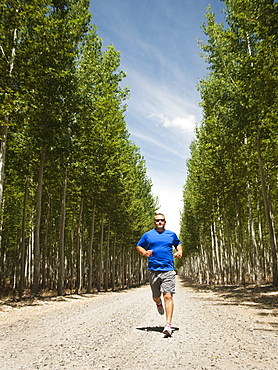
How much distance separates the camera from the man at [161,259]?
5293 millimetres

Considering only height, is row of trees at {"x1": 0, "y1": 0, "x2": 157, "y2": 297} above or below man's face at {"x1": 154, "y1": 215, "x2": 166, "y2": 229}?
above

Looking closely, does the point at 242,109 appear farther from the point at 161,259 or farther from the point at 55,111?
the point at 161,259

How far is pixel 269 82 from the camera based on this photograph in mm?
13016

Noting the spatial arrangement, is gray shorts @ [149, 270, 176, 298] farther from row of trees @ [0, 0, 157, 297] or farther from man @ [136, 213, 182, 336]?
row of trees @ [0, 0, 157, 297]

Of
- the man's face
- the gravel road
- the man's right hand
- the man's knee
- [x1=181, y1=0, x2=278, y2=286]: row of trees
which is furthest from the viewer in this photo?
[x1=181, y1=0, x2=278, y2=286]: row of trees

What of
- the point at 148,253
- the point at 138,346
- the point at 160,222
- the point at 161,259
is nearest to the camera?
the point at 138,346

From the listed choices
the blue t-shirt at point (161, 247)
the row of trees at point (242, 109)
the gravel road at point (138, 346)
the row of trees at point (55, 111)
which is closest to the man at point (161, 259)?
the blue t-shirt at point (161, 247)

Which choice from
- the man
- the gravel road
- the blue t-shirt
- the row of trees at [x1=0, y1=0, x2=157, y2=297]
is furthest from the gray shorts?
the row of trees at [x1=0, y1=0, x2=157, y2=297]

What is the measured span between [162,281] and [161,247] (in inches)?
24.5

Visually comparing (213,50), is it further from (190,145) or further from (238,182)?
(190,145)

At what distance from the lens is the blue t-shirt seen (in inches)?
211

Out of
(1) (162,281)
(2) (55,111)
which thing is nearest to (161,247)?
(1) (162,281)

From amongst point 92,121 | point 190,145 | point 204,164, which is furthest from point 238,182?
point 190,145

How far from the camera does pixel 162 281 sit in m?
5.37
